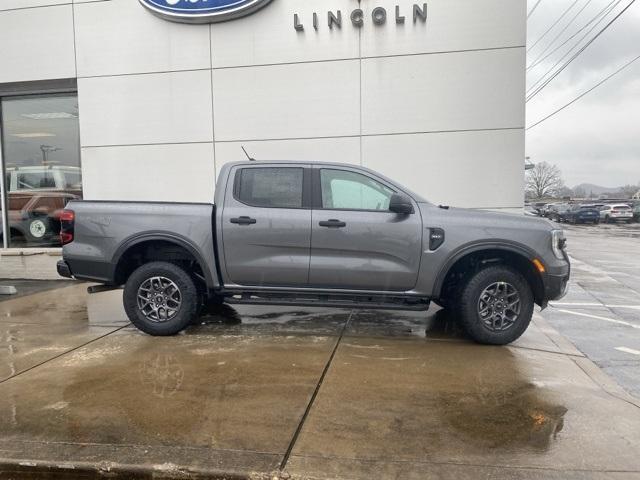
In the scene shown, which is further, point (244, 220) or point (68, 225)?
point (68, 225)

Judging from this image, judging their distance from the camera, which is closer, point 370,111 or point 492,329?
point 492,329

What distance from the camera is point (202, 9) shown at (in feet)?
30.9

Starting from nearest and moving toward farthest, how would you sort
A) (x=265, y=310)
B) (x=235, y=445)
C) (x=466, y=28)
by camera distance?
(x=235, y=445)
(x=265, y=310)
(x=466, y=28)

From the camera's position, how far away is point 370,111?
9.20 metres

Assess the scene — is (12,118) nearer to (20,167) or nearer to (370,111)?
(20,167)

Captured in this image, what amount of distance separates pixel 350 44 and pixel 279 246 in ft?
17.0

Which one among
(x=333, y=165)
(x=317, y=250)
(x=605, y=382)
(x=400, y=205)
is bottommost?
(x=605, y=382)

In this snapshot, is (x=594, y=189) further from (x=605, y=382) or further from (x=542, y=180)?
(x=605, y=382)

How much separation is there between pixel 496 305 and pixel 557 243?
→ 91 cm

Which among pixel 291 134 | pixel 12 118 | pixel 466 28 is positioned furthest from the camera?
pixel 12 118

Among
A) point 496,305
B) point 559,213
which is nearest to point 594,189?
point 559,213

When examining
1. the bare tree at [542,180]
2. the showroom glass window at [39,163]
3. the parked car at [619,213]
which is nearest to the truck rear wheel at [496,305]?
the showroom glass window at [39,163]

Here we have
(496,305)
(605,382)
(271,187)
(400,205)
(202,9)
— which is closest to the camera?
(605,382)

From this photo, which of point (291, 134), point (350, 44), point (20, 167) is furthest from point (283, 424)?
point (20, 167)
